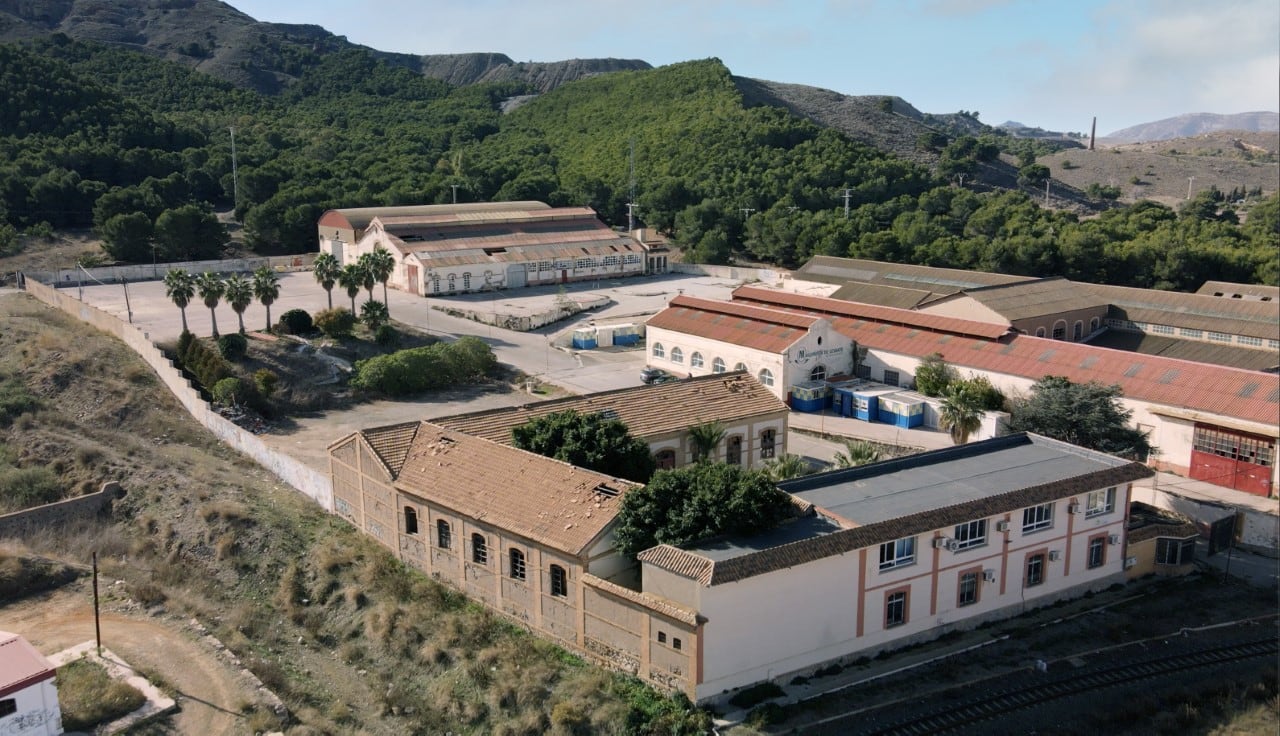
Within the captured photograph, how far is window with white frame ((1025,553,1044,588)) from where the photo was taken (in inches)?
1134

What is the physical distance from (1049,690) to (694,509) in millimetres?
9219

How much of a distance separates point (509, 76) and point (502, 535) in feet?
581

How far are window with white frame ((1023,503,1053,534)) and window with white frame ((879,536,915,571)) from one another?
415cm

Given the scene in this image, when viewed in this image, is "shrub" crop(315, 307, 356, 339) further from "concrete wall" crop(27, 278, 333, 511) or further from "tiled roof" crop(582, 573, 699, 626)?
"tiled roof" crop(582, 573, 699, 626)

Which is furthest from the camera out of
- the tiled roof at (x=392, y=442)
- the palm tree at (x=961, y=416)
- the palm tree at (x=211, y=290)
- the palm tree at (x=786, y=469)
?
the palm tree at (x=211, y=290)

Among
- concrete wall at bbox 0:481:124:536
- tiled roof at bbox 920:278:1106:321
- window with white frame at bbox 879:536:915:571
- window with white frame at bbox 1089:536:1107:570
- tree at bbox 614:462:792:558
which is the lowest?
concrete wall at bbox 0:481:124:536

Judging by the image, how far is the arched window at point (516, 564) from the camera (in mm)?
27333

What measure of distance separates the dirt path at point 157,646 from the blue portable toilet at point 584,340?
107 ft

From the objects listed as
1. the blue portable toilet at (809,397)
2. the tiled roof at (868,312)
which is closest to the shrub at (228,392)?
the blue portable toilet at (809,397)

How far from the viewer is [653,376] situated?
52500 mm

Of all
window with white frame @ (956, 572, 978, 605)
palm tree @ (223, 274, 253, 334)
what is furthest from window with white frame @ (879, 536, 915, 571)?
palm tree @ (223, 274, 253, 334)

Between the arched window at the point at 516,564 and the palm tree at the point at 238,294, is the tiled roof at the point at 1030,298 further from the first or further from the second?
the palm tree at the point at 238,294

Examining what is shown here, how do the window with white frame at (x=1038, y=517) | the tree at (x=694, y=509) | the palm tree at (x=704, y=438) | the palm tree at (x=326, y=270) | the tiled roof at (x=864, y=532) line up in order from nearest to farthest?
the tiled roof at (x=864, y=532)
the tree at (x=694, y=509)
the window with white frame at (x=1038, y=517)
the palm tree at (x=704, y=438)
the palm tree at (x=326, y=270)

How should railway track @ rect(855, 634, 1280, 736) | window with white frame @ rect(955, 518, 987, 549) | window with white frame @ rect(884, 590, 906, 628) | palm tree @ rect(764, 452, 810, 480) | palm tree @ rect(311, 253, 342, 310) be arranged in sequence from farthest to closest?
palm tree @ rect(311, 253, 342, 310), palm tree @ rect(764, 452, 810, 480), window with white frame @ rect(955, 518, 987, 549), window with white frame @ rect(884, 590, 906, 628), railway track @ rect(855, 634, 1280, 736)
